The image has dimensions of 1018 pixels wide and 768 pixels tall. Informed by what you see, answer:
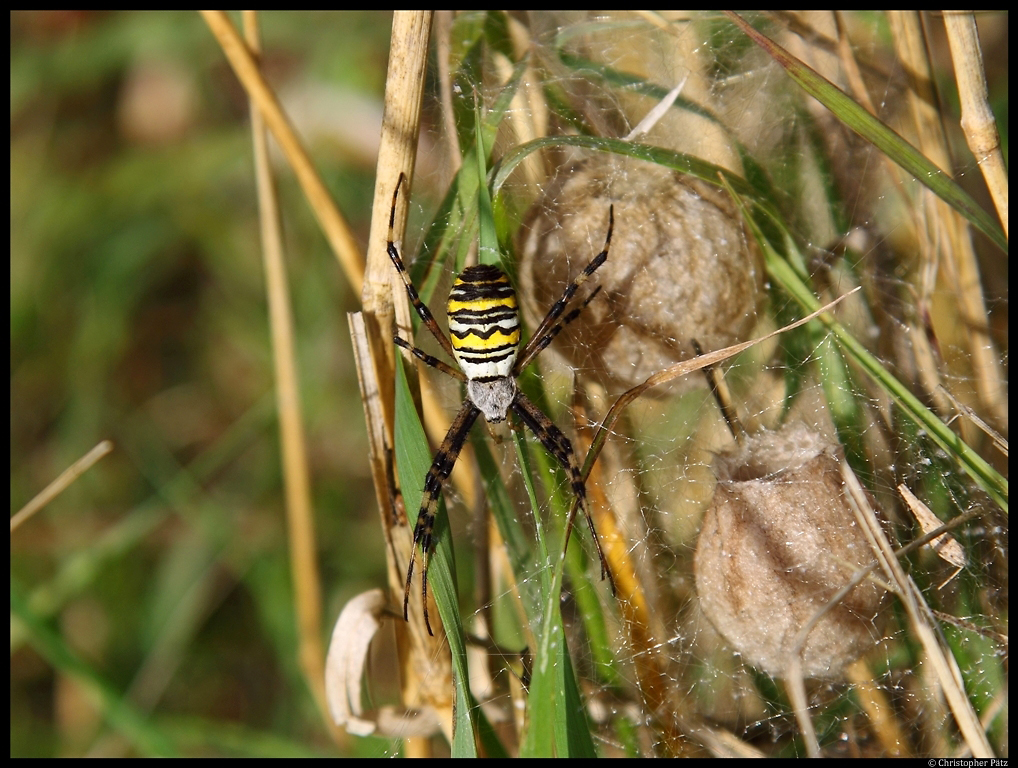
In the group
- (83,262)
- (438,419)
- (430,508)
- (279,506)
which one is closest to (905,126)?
(438,419)

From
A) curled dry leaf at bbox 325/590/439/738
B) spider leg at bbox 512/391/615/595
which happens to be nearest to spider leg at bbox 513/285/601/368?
spider leg at bbox 512/391/615/595

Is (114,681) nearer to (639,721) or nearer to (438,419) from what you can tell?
(438,419)

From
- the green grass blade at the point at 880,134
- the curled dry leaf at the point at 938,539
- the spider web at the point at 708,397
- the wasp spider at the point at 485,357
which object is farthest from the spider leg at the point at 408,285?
the curled dry leaf at the point at 938,539

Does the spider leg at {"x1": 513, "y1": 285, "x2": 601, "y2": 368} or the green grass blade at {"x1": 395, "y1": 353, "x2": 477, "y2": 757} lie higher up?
the spider leg at {"x1": 513, "y1": 285, "x2": 601, "y2": 368}

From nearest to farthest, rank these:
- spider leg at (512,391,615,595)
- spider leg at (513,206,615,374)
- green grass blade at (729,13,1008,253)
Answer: green grass blade at (729,13,1008,253) → spider leg at (512,391,615,595) → spider leg at (513,206,615,374)

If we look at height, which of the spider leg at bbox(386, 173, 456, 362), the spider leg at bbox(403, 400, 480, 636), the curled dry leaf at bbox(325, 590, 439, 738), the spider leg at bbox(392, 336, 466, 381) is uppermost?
the spider leg at bbox(386, 173, 456, 362)

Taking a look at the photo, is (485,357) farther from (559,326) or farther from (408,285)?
(408,285)

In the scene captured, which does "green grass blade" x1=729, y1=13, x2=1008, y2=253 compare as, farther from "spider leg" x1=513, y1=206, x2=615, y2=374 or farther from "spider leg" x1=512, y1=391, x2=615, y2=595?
"spider leg" x1=512, y1=391, x2=615, y2=595

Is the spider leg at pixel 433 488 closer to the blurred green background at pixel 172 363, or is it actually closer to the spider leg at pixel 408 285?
the spider leg at pixel 408 285
